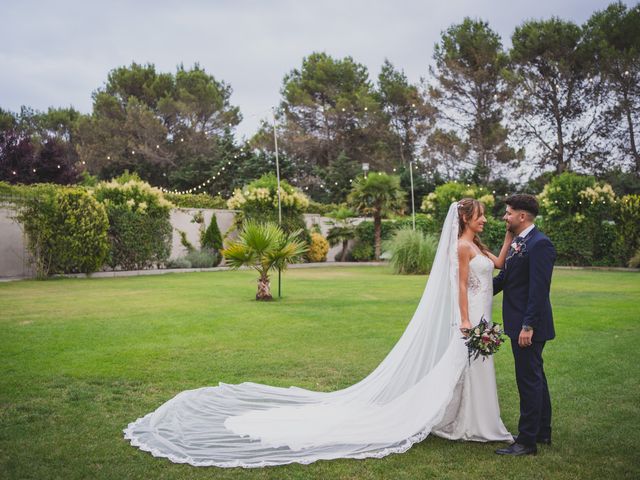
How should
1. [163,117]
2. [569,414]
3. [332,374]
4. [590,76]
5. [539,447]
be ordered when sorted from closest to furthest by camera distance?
[539,447], [569,414], [332,374], [590,76], [163,117]

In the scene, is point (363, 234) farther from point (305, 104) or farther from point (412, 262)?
point (305, 104)

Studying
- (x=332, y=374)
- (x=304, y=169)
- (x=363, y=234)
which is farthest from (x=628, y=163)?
(x=332, y=374)

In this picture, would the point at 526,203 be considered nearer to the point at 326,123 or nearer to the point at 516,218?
the point at 516,218

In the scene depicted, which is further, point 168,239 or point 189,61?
point 189,61

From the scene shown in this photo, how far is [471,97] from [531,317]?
39.9 metres

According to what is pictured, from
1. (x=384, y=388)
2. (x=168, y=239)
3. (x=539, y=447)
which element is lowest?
(x=539, y=447)

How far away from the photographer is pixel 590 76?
118 feet

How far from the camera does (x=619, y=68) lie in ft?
116

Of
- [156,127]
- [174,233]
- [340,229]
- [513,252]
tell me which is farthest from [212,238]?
[513,252]

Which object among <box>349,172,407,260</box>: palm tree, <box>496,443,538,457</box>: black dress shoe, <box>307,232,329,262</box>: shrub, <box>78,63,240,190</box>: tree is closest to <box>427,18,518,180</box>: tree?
<box>349,172,407,260</box>: palm tree

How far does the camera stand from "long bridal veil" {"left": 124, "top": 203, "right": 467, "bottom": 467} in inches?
154

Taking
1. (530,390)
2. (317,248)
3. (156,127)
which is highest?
(156,127)

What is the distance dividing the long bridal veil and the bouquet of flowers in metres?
0.23

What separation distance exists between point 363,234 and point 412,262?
9418mm
